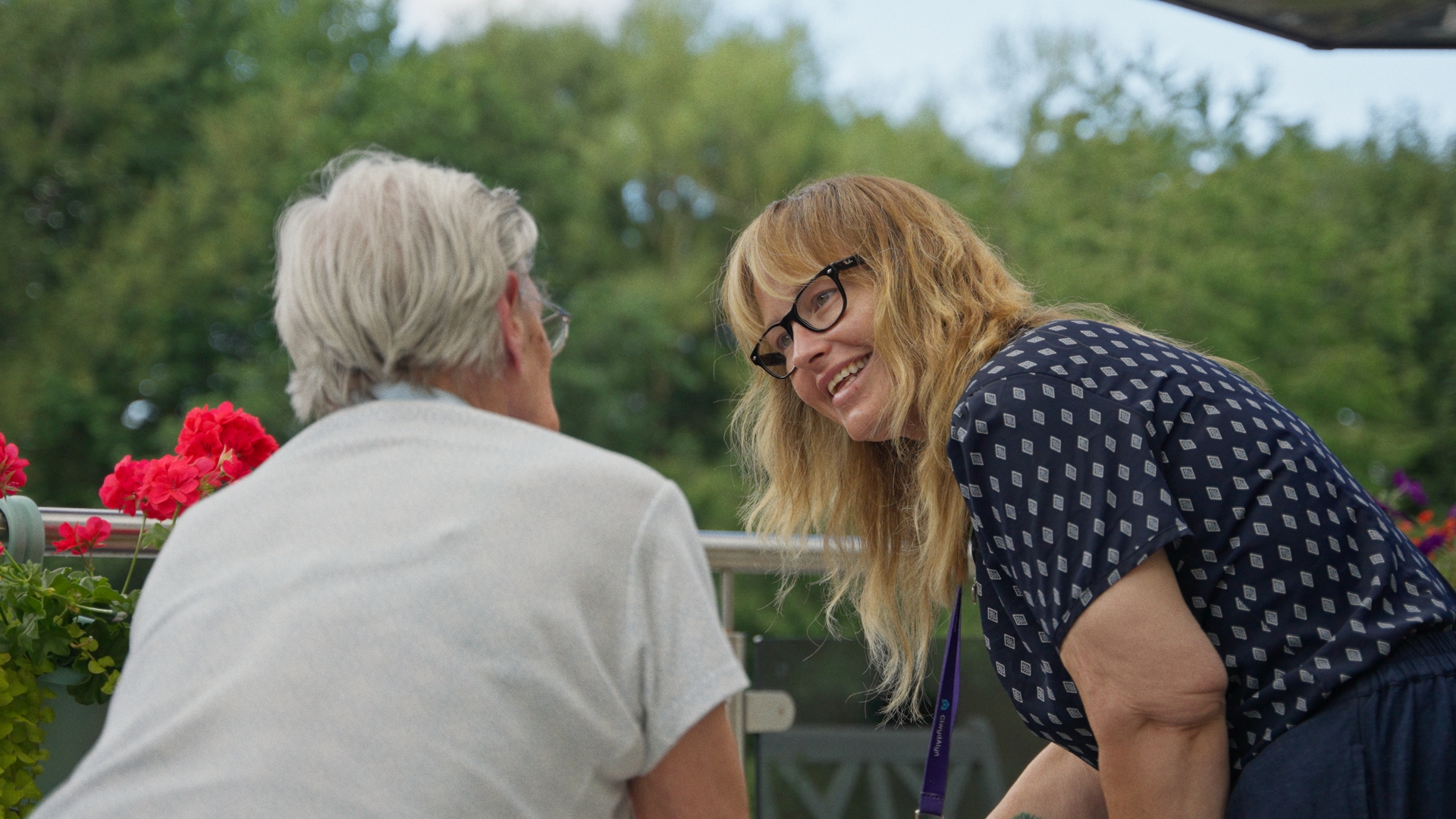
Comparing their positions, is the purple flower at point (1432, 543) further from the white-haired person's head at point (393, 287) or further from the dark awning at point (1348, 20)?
the white-haired person's head at point (393, 287)

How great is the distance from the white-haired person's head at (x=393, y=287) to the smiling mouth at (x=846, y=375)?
82cm

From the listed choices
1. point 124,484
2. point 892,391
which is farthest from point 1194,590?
point 124,484

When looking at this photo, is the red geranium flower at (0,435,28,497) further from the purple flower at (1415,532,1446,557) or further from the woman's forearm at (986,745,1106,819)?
the purple flower at (1415,532,1446,557)

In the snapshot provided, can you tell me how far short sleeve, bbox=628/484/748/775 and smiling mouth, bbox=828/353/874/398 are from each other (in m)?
0.90

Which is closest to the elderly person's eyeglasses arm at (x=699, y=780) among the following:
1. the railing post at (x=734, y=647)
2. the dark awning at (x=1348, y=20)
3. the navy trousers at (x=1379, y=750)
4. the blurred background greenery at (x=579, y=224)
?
the navy trousers at (x=1379, y=750)

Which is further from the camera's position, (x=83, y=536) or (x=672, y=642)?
(x=83, y=536)

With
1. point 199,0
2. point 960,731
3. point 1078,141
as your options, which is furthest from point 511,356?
point 199,0

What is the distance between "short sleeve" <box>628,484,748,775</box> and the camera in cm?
129

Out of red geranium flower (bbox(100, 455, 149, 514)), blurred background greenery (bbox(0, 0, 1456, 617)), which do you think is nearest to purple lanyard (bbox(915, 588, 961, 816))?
red geranium flower (bbox(100, 455, 149, 514))

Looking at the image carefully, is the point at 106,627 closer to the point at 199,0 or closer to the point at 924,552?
the point at 924,552

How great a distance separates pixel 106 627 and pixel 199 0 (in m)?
22.5

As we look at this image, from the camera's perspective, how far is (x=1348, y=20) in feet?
9.66

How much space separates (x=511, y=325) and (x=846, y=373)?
84 centimetres

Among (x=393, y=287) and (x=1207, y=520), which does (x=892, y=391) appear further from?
(x=393, y=287)
